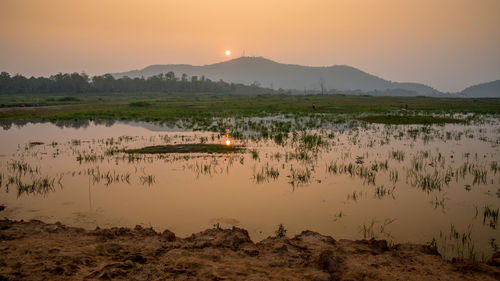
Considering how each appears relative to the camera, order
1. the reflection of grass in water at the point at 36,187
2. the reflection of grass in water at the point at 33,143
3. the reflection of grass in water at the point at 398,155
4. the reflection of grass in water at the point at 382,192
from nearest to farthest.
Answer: the reflection of grass in water at the point at 382,192 → the reflection of grass in water at the point at 36,187 → the reflection of grass in water at the point at 398,155 → the reflection of grass in water at the point at 33,143

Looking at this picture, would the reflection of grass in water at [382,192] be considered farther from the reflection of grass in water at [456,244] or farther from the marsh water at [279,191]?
the reflection of grass in water at [456,244]

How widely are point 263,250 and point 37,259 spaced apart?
3.39m

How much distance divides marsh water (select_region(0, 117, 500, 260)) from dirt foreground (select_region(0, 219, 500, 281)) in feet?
2.90

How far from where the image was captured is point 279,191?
8859 mm

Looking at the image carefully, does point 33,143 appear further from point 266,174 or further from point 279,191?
point 279,191

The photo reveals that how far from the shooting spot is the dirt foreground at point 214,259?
14.1 ft

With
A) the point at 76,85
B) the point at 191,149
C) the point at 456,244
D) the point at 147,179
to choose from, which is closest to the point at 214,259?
the point at 456,244

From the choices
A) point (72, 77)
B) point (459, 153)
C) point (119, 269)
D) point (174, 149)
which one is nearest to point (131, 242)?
point (119, 269)

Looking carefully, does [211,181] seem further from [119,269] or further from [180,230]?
[119,269]

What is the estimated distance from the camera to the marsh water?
666 centimetres

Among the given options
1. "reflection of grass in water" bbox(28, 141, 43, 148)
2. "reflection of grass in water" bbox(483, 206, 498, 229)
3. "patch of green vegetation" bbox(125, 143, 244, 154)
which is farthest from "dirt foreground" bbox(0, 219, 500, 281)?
"reflection of grass in water" bbox(28, 141, 43, 148)

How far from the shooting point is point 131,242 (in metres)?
5.50

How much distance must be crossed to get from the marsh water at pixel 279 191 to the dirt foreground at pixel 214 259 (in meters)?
0.89

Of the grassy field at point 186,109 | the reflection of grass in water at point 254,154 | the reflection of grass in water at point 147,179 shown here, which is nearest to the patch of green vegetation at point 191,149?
the reflection of grass in water at point 254,154
